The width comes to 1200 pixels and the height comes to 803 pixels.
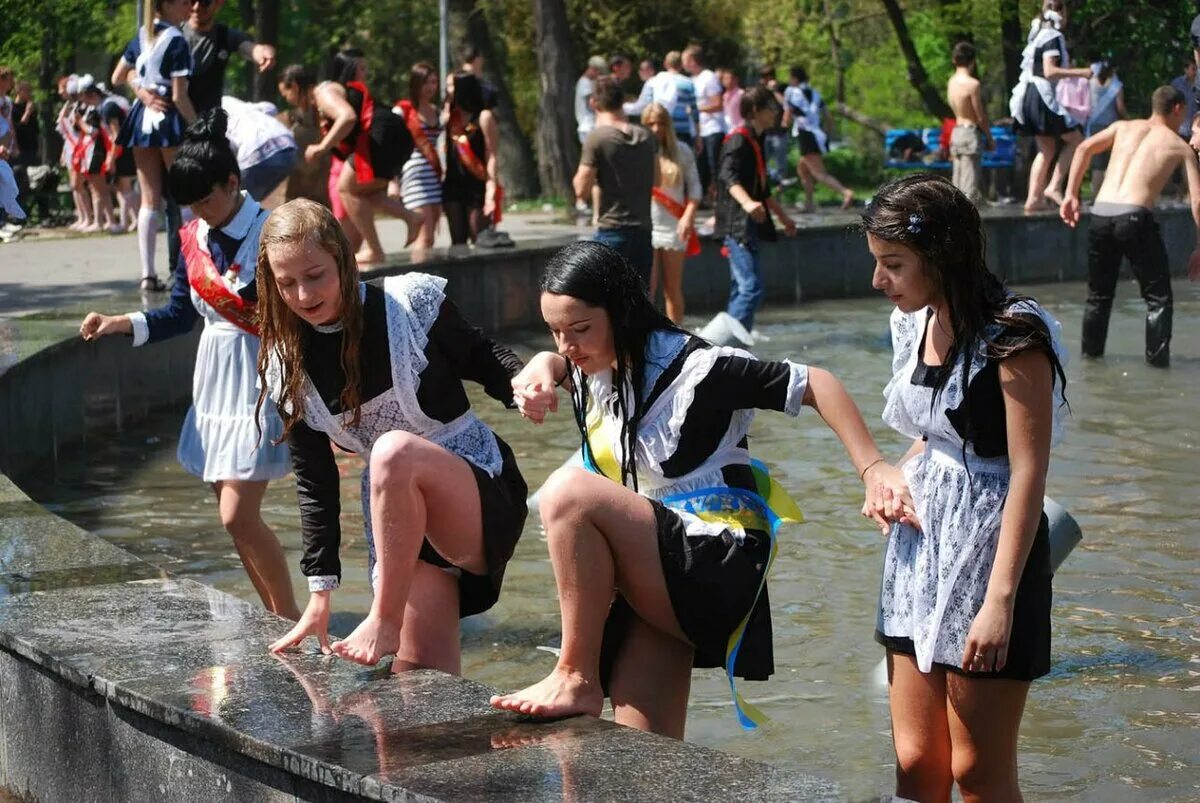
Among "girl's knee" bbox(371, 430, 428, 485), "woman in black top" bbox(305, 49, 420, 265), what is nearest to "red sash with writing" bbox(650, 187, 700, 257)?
"woman in black top" bbox(305, 49, 420, 265)

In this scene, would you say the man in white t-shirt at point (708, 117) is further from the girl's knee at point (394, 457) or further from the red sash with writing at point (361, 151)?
the girl's knee at point (394, 457)

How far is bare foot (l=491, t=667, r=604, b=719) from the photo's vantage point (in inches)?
152

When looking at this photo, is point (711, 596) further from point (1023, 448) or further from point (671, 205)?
point (671, 205)

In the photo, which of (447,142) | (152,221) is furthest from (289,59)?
(152,221)

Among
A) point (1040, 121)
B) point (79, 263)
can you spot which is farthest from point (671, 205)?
point (1040, 121)

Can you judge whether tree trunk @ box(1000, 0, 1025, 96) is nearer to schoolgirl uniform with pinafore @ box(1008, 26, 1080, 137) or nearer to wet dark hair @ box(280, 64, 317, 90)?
schoolgirl uniform with pinafore @ box(1008, 26, 1080, 137)

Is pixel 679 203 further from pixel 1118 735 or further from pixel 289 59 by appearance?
pixel 289 59

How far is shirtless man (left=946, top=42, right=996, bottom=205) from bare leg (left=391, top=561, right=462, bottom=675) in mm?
15757

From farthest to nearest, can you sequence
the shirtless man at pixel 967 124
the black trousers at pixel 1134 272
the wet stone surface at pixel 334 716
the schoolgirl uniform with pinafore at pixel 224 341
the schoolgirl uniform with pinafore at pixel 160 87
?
the shirtless man at pixel 967 124 < the black trousers at pixel 1134 272 < the schoolgirl uniform with pinafore at pixel 160 87 < the schoolgirl uniform with pinafore at pixel 224 341 < the wet stone surface at pixel 334 716

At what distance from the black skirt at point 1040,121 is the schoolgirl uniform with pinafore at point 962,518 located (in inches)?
635

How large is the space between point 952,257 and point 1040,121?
Answer: 53.5ft

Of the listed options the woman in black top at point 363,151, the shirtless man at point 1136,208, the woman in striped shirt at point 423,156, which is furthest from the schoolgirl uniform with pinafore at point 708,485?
the woman in striped shirt at point 423,156

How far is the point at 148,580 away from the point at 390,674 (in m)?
1.18

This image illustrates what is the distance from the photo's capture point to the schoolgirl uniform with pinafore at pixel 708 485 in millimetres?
4031
